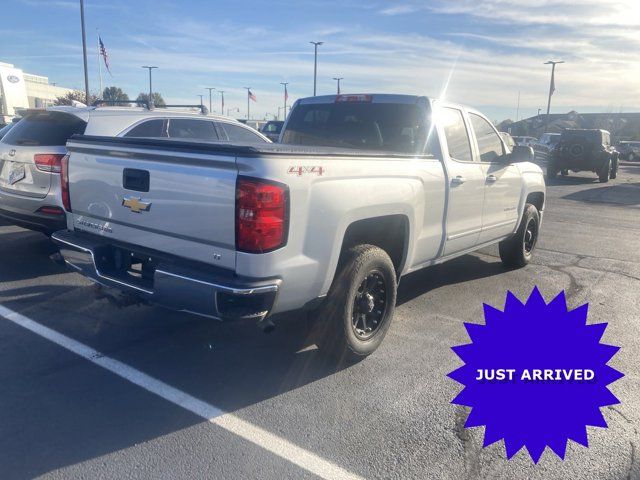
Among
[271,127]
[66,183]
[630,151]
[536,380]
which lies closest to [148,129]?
[66,183]

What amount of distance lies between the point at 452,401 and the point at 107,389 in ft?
7.27

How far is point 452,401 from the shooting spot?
11.8ft

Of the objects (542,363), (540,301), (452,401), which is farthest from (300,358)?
(540,301)

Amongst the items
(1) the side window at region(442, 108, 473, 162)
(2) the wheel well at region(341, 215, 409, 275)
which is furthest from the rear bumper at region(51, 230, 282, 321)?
(1) the side window at region(442, 108, 473, 162)

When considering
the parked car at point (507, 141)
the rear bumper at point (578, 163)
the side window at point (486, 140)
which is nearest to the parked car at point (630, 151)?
the rear bumper at point (578, 163)

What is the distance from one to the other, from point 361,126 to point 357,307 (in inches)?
81.1

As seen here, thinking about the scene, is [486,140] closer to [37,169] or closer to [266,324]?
[266,324]

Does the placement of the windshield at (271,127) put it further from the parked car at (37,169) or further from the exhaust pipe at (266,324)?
the exhaust pipe at (266,324)

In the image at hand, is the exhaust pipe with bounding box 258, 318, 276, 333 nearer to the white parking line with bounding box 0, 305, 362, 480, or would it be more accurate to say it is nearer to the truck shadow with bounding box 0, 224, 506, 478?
the truck shadow with bounding box 0, 224, 506, 478

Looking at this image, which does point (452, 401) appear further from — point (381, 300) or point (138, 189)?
point (138, 189)

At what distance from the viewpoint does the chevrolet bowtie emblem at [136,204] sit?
11.8ft

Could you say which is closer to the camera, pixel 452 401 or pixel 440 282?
pixel 452 401

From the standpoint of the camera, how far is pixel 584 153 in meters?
20.9

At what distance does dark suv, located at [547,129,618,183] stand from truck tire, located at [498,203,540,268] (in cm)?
1576
